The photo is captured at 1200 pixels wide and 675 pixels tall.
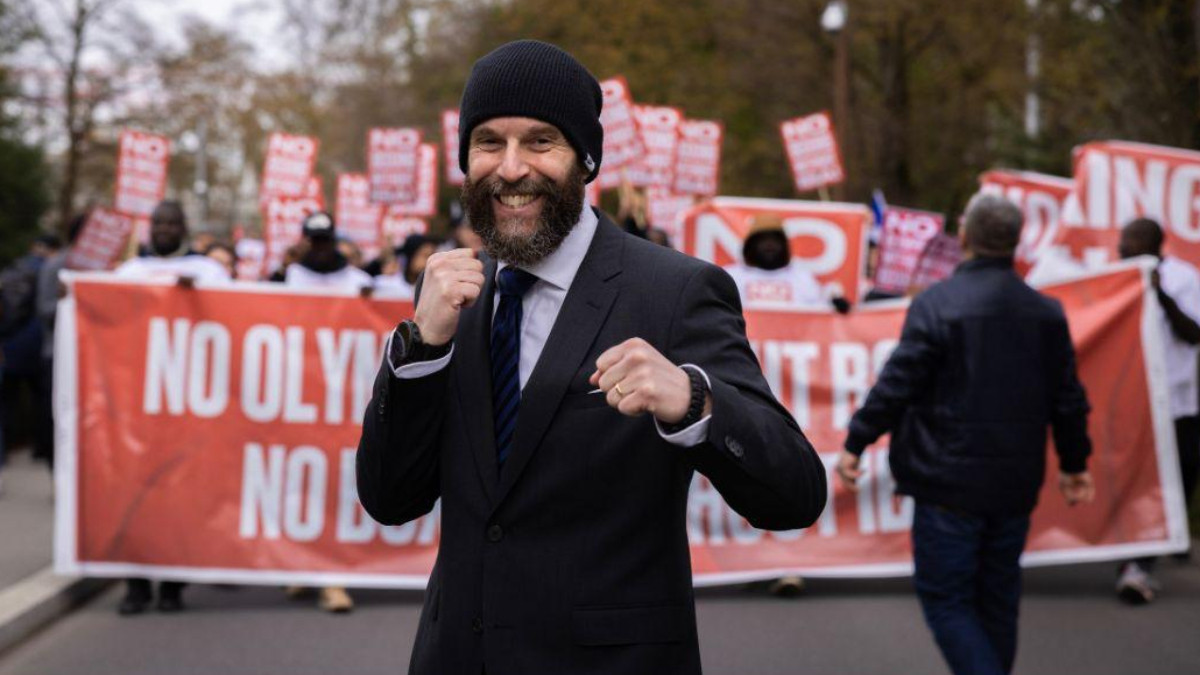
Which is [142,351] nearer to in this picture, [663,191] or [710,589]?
[710,589]

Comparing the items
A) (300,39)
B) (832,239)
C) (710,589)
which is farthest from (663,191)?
(300,39)

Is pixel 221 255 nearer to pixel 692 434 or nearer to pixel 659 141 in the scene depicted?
pixel 659 141

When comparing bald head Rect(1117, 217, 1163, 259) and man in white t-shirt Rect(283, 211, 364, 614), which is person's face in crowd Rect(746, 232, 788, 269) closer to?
bald head Rect(1117, 217, 1163, 259)

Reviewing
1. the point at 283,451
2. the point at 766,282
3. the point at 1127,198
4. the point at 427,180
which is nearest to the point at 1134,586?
the point at 766,282

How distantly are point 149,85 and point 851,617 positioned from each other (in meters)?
21.2

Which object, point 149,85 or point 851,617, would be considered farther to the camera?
point 149,85

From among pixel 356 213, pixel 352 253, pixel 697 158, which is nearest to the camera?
pixel 352 253

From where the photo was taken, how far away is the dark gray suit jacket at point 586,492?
2564mm

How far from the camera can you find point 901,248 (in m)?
10.8

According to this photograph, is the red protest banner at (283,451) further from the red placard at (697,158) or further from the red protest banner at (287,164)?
the red protest banner at (287,164)

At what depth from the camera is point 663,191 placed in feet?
54.7

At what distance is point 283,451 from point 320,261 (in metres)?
1.22

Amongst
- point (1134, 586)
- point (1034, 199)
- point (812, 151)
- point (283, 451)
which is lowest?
point (1134, 586)

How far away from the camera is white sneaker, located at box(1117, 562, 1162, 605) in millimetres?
8273
